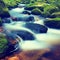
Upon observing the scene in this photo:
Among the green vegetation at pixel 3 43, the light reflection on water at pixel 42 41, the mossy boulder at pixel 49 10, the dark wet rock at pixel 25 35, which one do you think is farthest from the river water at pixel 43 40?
the mossy boulder at pixel 49 10

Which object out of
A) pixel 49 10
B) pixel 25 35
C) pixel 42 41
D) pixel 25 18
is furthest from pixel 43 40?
pixel 49 10

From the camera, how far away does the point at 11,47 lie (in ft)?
53.3

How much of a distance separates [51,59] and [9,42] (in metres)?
3.44

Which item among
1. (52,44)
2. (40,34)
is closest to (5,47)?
(52,44)

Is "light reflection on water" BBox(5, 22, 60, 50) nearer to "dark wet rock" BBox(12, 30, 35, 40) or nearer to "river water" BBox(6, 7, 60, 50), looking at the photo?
"river water" BBox(6, 7, 60, 50)

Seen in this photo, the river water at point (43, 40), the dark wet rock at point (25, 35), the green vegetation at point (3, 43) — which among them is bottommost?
the river water at point (43, 40)

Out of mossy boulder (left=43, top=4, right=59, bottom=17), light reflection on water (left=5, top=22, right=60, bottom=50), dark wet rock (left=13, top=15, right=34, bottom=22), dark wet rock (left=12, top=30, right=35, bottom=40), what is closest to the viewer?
light reflection on water (left=5, top=22, right=60, bottom=50)

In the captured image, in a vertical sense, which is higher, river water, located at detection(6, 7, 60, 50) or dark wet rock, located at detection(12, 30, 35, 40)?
dark wet rock, located at detection(12, 30, 35, 40)

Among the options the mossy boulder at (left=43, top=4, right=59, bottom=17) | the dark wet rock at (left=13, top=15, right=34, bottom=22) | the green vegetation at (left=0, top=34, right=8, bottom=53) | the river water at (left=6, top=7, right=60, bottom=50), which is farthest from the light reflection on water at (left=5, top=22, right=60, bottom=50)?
the mossy boulder at (left=43, top=4, right=59, bottom=17)

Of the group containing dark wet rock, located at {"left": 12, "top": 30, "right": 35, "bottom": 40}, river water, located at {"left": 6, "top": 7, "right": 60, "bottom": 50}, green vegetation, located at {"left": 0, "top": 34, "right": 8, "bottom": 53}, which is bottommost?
river water, located at {"left": 6, "top": 7, "right": 60, "bottom": 50}

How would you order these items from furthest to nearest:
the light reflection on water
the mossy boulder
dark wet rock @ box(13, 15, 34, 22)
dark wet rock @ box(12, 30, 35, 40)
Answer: the mossy boulder < dark wet rock @ box(13, 15, 34, 22) < dark wet rock @ box(12, 30, 35, 40) < the light reflection on water

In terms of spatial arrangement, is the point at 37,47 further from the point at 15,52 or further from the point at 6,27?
the point at 6,27

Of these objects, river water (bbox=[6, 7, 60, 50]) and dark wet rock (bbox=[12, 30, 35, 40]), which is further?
dark wet rock (bbox=[12, 30, 35, 40])

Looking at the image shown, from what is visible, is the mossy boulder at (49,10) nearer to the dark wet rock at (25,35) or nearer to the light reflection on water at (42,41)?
the light reflection on water at (42,41)
